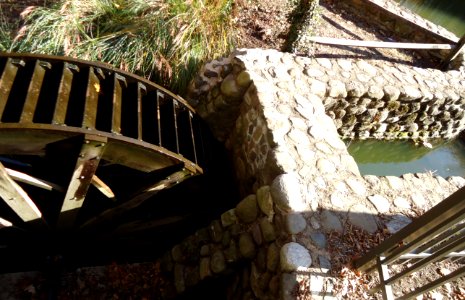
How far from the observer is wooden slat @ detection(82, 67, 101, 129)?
9.06 ft

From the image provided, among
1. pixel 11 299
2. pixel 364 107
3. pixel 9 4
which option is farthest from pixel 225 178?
pixel 9 4

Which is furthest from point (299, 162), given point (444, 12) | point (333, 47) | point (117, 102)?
point (444, 12)

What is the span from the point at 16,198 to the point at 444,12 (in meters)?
10.8

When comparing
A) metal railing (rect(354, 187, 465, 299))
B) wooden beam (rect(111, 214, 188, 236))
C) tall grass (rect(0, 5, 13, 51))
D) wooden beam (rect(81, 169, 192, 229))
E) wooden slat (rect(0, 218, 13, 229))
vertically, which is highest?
metal railing (rect(354, 187, 465, 299))

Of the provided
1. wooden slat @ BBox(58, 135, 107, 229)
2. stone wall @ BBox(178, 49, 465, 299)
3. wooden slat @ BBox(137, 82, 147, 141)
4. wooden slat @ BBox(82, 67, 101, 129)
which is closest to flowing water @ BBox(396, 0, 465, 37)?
stone wall @ BBox(178, 49, 465, 299)

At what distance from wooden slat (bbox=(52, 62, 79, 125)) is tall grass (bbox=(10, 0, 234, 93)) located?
0.84 metres

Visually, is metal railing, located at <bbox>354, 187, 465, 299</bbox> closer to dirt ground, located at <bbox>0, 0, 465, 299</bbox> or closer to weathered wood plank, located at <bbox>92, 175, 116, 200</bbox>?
dirt ground, located at <bbox>0, 0, 465, 299</bbox>

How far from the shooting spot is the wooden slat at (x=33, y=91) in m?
2.60

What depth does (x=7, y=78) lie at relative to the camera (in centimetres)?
282

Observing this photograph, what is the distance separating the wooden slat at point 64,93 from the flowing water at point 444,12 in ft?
27.1

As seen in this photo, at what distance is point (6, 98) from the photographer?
109 inches

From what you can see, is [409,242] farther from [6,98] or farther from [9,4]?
[9,4]

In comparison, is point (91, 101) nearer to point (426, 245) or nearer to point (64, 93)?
point (64, 93)

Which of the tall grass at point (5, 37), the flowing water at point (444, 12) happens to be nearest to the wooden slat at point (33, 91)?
the tall grass at point (5, 37)
